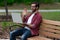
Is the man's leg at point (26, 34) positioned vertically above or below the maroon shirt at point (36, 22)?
below

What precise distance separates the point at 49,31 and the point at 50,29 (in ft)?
0.19

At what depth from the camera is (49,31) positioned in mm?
7078

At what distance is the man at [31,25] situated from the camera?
6.88 m

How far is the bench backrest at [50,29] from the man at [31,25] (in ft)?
0.74

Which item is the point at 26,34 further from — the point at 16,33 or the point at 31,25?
the point at 16,33

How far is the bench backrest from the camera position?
6836mm

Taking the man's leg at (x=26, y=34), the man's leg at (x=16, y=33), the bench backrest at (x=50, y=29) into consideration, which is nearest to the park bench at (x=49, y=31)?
the bench backrest at (x=50, y=29)

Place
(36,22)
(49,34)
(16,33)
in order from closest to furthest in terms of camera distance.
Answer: (36,22)
(49,34)
(16,33)

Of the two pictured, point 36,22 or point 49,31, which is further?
point 49,31

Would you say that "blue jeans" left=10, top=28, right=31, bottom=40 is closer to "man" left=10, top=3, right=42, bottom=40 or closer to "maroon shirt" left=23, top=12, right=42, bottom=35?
"man" left=10, top=3, right=42, bottom=40

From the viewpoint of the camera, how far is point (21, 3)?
2736cm

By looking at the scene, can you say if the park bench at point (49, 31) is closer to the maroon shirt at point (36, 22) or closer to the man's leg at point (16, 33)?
the maroon shirt at point (36, 22)

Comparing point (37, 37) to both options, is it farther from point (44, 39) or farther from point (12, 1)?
point (12, 1)

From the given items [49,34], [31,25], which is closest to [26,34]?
[31,25]
